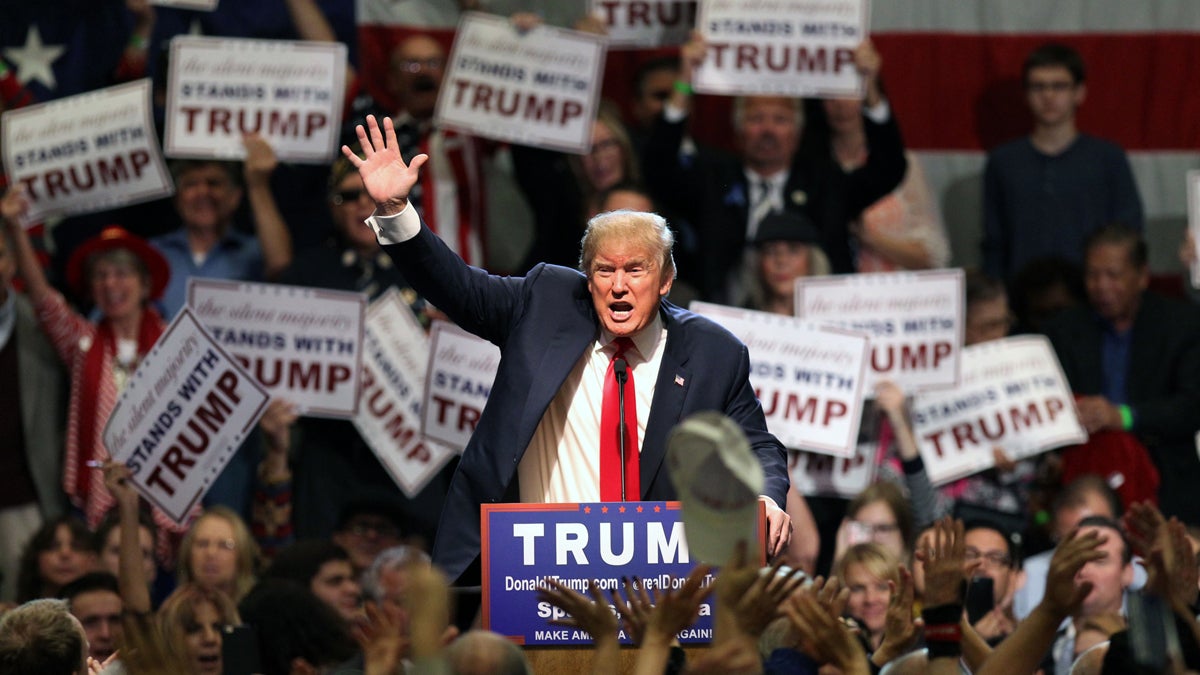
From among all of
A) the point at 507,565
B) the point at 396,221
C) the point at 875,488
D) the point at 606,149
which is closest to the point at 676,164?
the point at 606,149

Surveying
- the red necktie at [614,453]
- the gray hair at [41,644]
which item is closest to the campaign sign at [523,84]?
the red necktie at [614,453]

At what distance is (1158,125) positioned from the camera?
10.2 metres

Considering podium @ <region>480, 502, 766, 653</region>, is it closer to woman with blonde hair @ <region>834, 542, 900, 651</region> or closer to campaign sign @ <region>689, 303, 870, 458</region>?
woman with blonde hair @ <region>834, 542, 900, 651</region>

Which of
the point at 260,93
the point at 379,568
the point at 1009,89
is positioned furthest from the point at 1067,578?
the point at 1009,89

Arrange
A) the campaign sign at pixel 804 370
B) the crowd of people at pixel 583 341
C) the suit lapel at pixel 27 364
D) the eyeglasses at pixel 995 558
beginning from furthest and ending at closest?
the suit lapel at pixel 27 364, the campaign sign at pixel 804 370, the eyeglasses at pixel 995 558, the crowd of people at pixel 583 341

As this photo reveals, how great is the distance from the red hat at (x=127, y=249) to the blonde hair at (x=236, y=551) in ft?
4.39

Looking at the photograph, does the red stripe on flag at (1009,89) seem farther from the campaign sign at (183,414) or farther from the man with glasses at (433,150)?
the campaign sign at (183,414)

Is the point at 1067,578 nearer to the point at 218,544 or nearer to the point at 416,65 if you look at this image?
the point at 218,544

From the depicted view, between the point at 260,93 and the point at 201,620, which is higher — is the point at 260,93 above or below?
above

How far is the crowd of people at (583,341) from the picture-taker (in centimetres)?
494

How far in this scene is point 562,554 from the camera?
4.35 metres

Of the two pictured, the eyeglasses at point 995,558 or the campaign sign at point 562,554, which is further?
the eyeglasses at point 995,558

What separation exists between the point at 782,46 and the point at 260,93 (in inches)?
89.5

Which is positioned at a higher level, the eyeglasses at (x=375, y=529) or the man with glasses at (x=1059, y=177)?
the man with glasses at (x=1059, y=177)
